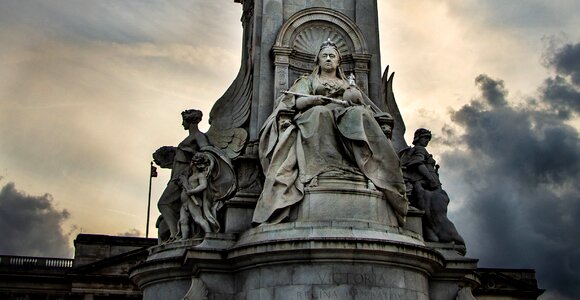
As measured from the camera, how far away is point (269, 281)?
14789 mm

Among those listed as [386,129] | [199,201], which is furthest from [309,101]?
[199,201]

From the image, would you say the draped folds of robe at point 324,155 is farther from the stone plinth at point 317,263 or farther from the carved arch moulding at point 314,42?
the carved arch moulding at point 314,42

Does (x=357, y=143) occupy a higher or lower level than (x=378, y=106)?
lower

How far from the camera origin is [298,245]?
1444 cm

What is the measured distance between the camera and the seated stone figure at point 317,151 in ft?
52.0

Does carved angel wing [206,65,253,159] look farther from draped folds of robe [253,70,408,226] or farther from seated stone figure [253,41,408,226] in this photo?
draped folds of robe [253,70,408,226]

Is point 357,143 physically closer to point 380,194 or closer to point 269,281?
point 380,194

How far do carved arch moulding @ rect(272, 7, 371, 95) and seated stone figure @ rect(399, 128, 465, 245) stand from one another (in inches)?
82.7

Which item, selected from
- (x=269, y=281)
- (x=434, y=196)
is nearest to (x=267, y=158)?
(x=269, y=281)

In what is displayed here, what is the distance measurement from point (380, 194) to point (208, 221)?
417 cm

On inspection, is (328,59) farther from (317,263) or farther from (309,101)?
(317,263)

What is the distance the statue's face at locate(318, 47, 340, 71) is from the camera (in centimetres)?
1773

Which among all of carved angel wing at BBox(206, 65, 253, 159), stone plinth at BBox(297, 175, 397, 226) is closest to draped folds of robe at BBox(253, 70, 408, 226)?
stone plinth at BBox(297, 175, 397, 226)

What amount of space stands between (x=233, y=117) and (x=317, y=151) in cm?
410
